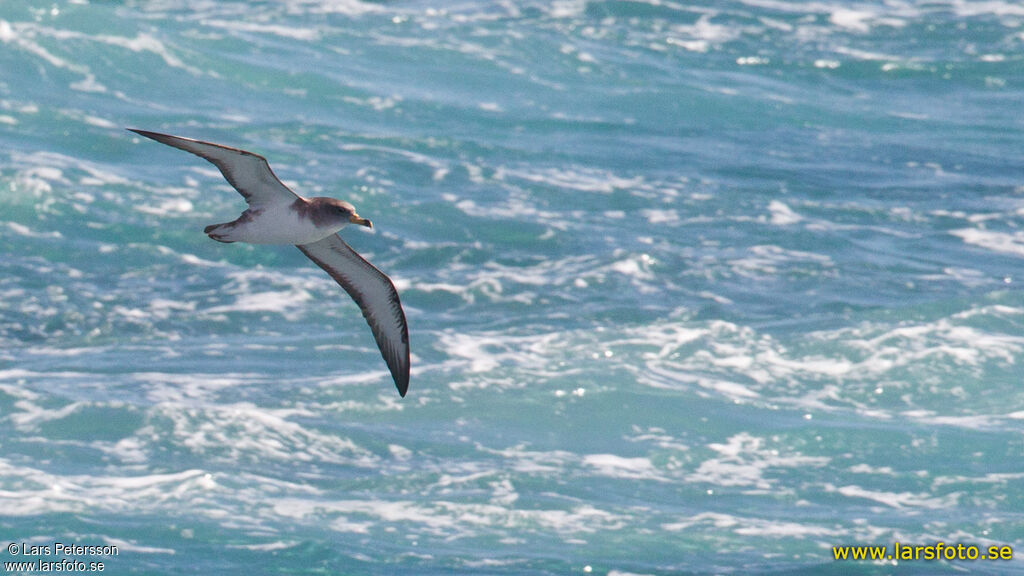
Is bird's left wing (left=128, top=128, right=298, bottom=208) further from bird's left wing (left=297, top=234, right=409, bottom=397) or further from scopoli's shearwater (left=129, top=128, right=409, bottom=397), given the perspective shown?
bird's left wing (left=297, top=234, right=409, bottom=397)

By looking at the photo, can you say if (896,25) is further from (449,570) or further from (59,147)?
(449,570)

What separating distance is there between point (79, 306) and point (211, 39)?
1430 cm

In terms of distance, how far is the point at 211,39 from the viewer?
1230 inches

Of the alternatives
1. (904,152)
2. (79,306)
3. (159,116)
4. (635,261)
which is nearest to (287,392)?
(79,306)

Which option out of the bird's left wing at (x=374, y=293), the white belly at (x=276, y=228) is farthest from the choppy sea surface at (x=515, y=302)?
the white belly at (x=276, y=228)

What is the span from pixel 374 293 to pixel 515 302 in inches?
298

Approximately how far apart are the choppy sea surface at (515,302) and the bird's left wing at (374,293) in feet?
6.42

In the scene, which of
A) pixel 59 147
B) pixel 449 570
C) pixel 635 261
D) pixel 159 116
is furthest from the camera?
pixel 159 116

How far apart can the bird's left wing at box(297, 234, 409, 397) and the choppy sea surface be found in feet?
6.42

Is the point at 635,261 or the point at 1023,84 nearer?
the point at 635,261

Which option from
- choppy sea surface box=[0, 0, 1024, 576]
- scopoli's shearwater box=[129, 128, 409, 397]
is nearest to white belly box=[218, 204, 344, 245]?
scopoli's shearwater box=[129, 128, 409, 397]

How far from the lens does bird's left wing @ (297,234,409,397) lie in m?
11.6

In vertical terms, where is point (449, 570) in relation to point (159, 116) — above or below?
below

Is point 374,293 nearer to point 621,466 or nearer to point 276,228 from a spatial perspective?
point 276,228
